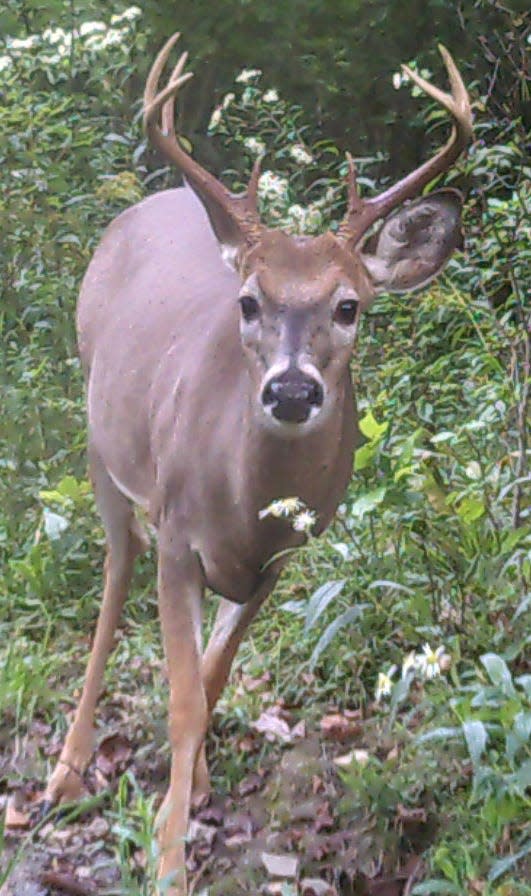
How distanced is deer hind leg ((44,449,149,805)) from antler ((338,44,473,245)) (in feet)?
4.72

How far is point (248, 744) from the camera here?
17.3 ft

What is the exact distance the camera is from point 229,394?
4625 millimetres

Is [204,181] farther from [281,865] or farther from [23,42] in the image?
[23,42]

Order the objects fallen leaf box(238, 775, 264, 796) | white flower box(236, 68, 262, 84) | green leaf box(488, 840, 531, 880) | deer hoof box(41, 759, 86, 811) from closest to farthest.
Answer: green leaf box(488, 840, 531, 880)
fallen leaf box(238, 775, 264, 796)
deer hoof box(41, 759, 86, 811)
white flower box(236, 68, 262, 84)

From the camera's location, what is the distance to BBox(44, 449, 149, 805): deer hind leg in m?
5.30

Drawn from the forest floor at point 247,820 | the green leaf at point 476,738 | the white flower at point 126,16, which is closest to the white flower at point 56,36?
the white flower at point 126,16

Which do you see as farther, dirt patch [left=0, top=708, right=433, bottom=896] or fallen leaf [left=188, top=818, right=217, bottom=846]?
fallen leaf [left=188, top=818, right=217, bottom=846]

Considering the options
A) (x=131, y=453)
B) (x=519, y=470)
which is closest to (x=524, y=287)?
(x=519, y=470)

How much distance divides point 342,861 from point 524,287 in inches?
104

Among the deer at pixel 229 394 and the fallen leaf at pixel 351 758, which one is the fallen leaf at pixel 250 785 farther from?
the fallen leaf at pixel 351 758

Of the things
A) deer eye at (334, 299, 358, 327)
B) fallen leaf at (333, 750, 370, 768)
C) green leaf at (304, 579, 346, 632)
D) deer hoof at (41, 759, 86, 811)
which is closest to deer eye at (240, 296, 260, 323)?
deer eye at (334, 299, 358, 327)

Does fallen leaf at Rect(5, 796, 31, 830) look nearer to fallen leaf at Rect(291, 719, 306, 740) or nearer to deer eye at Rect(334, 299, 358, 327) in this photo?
fallen leaf at Rect(291, 719, 306, 740)

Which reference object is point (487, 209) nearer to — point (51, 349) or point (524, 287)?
point (524, 287)

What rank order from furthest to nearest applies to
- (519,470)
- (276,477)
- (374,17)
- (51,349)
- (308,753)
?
1. (374,17)
2. (51,349)
3. (519,470)
4. (308,753)
5. (276,477)
